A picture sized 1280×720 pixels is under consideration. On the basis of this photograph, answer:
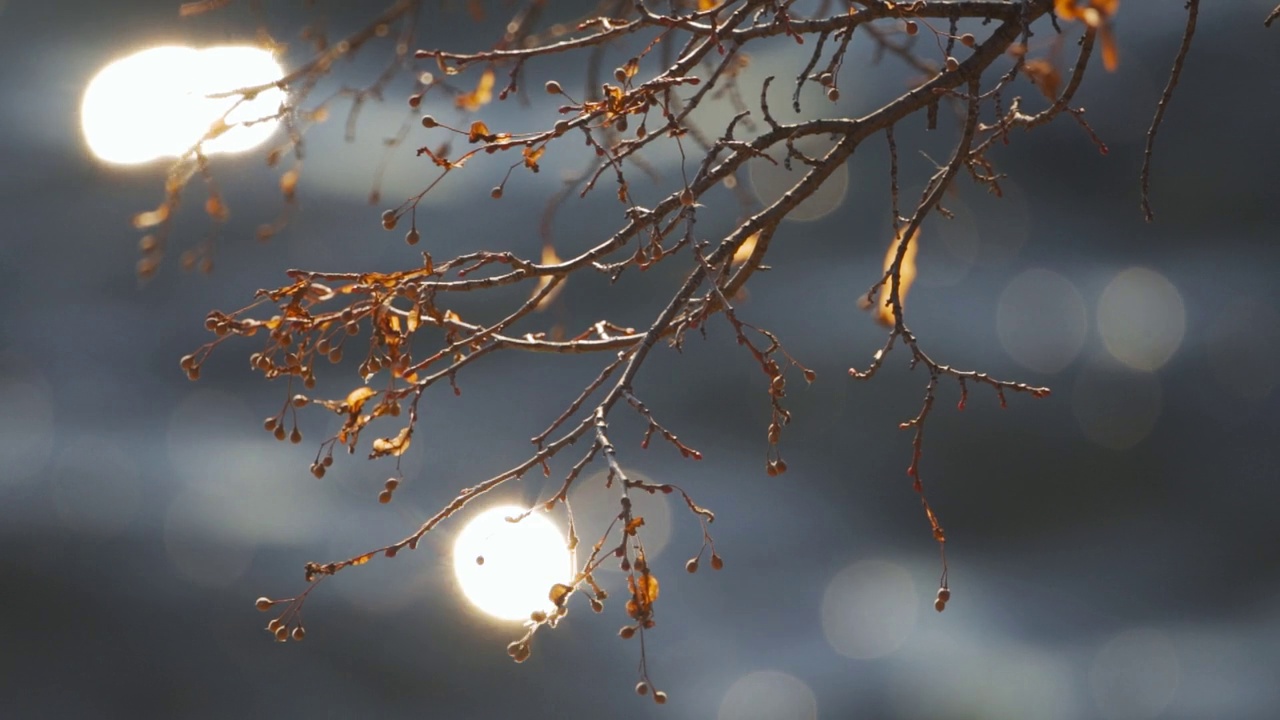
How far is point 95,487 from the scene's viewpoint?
5.73 m

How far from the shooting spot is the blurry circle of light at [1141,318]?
5691mm

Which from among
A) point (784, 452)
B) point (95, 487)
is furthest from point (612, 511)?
point (95, 487)

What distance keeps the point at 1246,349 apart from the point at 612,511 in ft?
10.4

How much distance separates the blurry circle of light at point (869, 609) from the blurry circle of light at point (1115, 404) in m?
1.21

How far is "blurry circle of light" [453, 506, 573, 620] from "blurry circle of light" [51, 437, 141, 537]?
1.71 metres

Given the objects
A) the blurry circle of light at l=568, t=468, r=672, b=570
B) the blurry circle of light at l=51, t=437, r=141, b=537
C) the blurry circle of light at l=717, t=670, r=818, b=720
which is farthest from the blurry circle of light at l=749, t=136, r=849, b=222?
the blurry circle of light at l=51, t=437, r=141, b=537

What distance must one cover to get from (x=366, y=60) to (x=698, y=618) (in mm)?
5029

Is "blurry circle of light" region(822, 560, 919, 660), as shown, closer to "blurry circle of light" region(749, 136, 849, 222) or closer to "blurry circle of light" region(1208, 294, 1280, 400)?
"blurry circle of light" region(1208, 294, 1280, 400)

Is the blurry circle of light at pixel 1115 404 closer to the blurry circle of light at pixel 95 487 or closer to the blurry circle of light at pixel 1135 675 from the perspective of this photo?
the blurry circle of light at pixel 1135 675

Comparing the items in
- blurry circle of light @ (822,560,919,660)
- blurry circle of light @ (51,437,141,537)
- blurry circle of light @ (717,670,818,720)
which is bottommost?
blurry circle of light @ (717,670,818,720)

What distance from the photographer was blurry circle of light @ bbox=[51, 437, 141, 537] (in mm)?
5500

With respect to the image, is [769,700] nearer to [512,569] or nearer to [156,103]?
[512,569]

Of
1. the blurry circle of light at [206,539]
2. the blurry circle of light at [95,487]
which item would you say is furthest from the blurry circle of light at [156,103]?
the blurry circle of light at [206,539]

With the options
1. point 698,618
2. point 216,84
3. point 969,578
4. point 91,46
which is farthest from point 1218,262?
point 91,46
